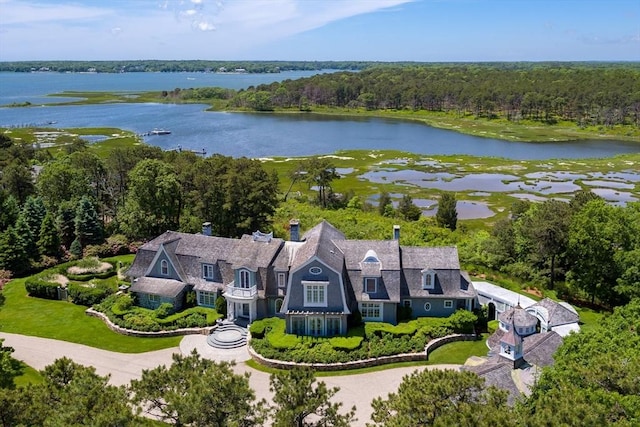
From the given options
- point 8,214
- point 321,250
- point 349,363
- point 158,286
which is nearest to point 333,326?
point 349,363

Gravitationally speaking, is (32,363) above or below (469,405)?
below

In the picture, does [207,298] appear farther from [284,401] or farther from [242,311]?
[284,401]

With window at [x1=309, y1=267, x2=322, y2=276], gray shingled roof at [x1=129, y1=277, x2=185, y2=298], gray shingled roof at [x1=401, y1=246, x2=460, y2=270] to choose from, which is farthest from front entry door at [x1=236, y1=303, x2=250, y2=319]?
gray shingled roof at [x1=401, y1=246, x2=460, y2=270]

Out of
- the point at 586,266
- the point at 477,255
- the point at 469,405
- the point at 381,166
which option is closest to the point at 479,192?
the point at 381,166

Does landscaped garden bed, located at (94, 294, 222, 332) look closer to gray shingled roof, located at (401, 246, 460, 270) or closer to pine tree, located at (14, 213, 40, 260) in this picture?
gray shingled roof, located at (401, 246, 460, 270)

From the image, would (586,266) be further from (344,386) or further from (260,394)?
(260,394)

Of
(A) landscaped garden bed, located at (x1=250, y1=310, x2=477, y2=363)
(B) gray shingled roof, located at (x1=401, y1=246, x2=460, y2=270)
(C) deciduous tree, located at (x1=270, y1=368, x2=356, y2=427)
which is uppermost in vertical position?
(C) deciduous tree, located at (x1=270, y1=368, x2=356, y2=427)
